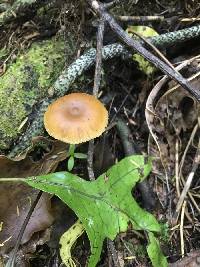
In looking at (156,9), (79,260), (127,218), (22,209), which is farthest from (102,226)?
(156,9)

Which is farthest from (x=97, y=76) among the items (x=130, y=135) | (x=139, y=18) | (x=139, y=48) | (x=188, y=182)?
(x=188, y=182)

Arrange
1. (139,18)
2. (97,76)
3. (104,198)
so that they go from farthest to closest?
1. (139,18)
2. (97,76)
3. (104,198)

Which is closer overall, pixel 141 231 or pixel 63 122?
pixel 63 122

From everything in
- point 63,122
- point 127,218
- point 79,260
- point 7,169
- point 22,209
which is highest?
point 63,122

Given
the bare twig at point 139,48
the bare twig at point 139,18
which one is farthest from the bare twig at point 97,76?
the bare twig at point 139,18

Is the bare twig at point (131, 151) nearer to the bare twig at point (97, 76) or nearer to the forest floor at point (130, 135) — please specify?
the forest floor at point (130, 135)

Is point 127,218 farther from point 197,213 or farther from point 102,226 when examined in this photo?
point 197,213

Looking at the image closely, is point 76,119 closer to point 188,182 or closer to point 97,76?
point 97,76
